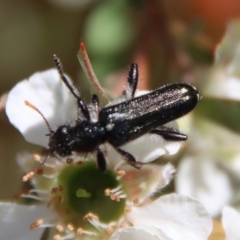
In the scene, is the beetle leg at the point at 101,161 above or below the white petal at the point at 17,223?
above

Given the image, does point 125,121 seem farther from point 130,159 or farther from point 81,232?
point 81,232

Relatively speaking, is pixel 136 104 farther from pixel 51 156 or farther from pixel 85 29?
pixel 85 29

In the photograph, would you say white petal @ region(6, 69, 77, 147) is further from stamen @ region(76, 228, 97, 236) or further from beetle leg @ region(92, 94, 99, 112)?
stamen @ region(76, 228, 97, 236)

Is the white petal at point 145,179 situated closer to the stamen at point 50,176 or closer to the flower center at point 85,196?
the flower center at point 85,196

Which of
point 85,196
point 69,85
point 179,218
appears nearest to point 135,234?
point 179,218

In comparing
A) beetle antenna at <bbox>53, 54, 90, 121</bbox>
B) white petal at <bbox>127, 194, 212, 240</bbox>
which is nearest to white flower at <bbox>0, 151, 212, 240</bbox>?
white petal at <bbox>127, 194, 212, 240</bbox>

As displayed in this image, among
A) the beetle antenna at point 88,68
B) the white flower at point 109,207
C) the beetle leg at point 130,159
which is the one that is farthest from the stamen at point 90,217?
the beetle antenna at point 88,68

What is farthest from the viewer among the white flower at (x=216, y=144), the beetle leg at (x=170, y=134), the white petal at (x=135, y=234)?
the white flower at (x=216, y=144)
